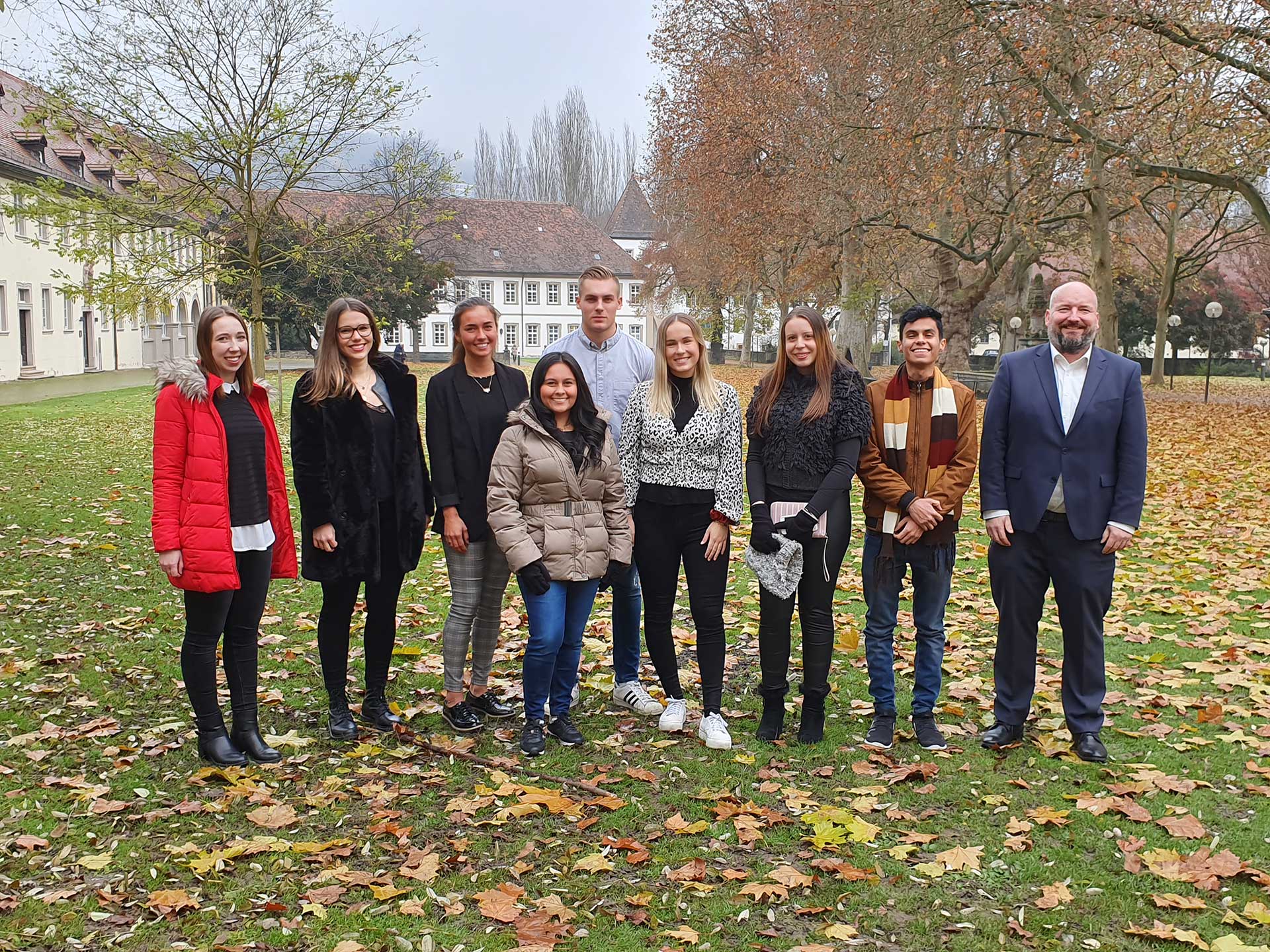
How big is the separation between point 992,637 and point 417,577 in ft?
16.9

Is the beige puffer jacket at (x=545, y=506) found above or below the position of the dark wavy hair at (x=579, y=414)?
below

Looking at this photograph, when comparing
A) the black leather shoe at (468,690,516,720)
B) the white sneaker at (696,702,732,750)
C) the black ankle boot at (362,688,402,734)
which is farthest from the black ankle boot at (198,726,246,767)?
the white sneaker at (696,702,732,750)

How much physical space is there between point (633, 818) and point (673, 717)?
112cm

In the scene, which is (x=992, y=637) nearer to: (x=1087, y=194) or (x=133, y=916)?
(x=133, y=916)

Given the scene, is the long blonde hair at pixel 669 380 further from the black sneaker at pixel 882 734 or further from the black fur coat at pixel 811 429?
the black sneaker at pixel 882 734

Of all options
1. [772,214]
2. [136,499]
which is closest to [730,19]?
[772,214]

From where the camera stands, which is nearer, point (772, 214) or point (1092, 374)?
point (1092, 374)

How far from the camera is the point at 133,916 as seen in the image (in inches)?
153

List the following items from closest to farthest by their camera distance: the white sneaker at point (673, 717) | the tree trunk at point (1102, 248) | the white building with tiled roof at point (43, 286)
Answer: the white sneaker at point (673, 717) < the tree trunk at point (1102, 248) < the white building with tiled roof at point (43, 286)

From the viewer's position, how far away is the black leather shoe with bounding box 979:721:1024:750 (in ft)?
18.1

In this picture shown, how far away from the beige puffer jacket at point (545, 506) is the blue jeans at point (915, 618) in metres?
1.34

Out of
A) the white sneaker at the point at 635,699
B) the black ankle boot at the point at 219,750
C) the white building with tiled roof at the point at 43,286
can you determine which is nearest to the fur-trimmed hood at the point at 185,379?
the black ankle boot at the point at 219,750

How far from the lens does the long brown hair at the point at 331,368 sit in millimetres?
5367

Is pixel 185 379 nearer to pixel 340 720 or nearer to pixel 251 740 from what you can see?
pixel 251 740
